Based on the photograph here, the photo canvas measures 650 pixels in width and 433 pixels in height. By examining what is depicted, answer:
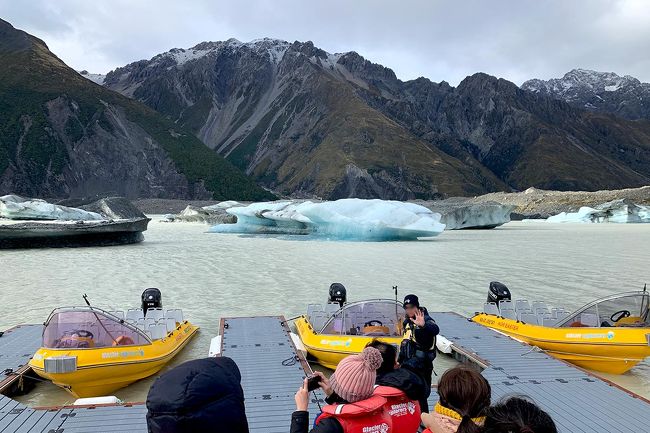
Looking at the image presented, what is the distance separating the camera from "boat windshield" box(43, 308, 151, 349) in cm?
812

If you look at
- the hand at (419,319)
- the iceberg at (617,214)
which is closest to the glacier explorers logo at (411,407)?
the hand at (419,319)

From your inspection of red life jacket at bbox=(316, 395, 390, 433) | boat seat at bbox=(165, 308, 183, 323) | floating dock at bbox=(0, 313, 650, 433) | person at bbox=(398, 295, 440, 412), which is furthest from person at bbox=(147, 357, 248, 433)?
boat seat at bbox=(165, 308, 183, 323)

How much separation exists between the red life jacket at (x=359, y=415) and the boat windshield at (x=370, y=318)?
5.76 m

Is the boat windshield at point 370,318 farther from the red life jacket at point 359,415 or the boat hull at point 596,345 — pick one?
the red life jacket at point 359,415

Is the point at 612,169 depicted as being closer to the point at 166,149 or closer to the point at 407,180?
the point at 407,180

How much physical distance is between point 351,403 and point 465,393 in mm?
791

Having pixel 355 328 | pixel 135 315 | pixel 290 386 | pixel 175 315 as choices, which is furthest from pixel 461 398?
pixel 135 315

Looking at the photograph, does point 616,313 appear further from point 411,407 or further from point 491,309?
point 411,407

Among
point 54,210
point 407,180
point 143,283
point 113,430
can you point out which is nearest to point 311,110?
point 407,180

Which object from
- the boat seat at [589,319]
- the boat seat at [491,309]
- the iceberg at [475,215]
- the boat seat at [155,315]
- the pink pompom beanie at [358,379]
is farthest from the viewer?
the iceberg at [475,215]

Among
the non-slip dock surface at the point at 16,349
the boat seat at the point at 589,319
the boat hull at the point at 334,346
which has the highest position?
the boat seat at the point at 589,319

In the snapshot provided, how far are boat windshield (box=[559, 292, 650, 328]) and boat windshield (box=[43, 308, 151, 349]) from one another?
850 centimetres

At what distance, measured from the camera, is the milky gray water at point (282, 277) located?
15094 mm

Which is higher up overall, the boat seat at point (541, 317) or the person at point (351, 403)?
the person at point (351, 403)
